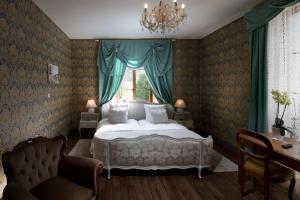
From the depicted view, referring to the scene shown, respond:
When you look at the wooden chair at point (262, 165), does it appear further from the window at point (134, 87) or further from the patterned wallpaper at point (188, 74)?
the window at point (134, 87)

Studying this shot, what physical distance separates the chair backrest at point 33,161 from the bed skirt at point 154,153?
3.31 feet

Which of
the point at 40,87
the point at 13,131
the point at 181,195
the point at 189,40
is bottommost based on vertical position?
the point at 181,195

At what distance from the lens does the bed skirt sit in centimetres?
333

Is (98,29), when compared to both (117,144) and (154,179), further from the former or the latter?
(154,179)

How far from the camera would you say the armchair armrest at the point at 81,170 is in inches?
85.7

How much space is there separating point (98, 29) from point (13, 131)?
123 inches

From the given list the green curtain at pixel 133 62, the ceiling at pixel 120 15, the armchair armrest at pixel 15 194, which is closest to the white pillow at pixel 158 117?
the green curtain at pixel 133 62

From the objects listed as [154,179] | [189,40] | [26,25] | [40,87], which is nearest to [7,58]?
[26,25]

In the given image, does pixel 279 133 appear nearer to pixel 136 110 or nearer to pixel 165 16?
pixel 165 16

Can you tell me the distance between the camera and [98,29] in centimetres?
516

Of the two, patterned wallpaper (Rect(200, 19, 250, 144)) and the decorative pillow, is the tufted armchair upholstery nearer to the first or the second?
the decorative pillow

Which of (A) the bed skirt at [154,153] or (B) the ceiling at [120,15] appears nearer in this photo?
(A) the bed skirt at [154,153]

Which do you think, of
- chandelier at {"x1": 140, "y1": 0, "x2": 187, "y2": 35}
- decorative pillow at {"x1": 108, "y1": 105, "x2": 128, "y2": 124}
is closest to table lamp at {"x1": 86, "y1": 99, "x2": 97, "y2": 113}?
decorative pillow at {"x1": 108, "y1": 105, "x2": 128, "y2": 124}

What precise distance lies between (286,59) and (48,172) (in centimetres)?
334
